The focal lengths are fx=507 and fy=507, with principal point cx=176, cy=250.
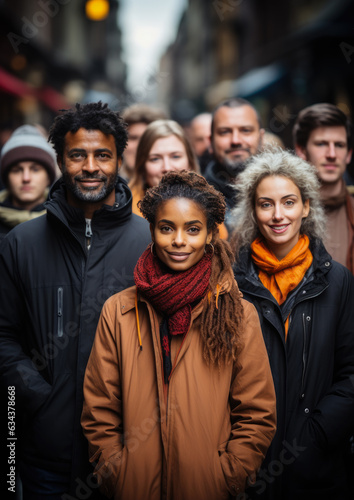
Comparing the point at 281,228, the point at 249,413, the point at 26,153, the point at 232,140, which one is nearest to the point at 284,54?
the point at 232,140

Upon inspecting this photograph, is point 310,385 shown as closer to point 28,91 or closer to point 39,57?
point 28,91

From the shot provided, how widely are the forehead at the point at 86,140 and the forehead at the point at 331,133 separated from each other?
1933 mm

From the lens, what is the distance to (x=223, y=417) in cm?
265

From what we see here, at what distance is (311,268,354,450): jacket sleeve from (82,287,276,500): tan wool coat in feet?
1.47

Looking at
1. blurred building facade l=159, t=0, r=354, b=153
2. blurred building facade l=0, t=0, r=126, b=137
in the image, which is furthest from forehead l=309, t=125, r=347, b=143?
blurred building facade l=159, t=0, r=354, b=153

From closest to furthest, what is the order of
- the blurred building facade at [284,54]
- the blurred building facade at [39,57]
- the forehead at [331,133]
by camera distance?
1. the forehead at [331,133]
2. the blurred building facade at [284,54]
3. the blurred building facade at [39,57]

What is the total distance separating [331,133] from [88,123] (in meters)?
2.11

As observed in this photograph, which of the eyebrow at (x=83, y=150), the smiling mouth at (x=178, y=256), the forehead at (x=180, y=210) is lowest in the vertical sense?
the smiling mouth at (x=178, y=256)

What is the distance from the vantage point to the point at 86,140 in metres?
3.22

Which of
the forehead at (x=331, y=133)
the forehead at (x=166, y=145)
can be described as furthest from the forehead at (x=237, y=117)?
the forehead at (x=331, y=133)

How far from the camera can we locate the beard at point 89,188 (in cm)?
317

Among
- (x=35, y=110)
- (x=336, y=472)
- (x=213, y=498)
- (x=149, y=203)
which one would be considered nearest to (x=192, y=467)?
(x=213, y=498)

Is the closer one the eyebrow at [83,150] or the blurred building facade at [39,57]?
the eyebrow at [83,150]

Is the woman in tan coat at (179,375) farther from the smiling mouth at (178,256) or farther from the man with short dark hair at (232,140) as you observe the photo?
the man with short dark hair at (232,140)
